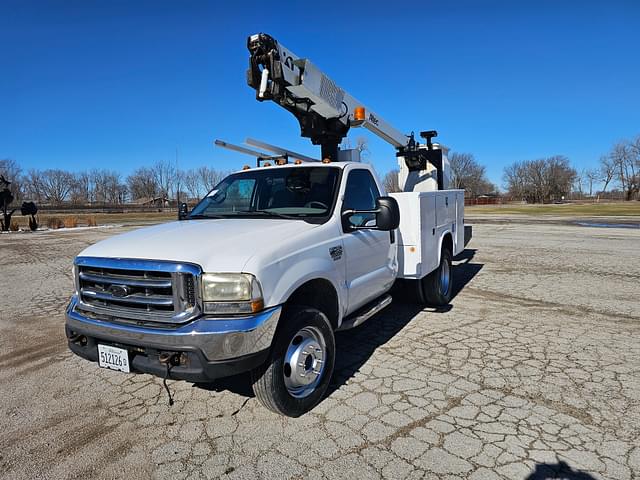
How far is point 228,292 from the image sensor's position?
103 inches

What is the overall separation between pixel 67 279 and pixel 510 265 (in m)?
10.5

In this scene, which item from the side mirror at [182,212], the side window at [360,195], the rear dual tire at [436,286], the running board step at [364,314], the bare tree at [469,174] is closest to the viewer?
the running board step at [364,314]

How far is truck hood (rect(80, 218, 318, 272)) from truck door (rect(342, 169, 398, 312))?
0.62 metres

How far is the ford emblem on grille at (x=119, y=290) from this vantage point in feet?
9.25

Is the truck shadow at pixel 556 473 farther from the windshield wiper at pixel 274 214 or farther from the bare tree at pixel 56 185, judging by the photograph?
the bare tree at pixel 56 185

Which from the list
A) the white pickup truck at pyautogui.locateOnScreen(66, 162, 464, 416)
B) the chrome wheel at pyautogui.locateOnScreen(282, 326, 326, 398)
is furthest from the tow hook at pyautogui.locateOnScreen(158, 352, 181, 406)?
the chrome wheel at pyautogui.locateOnScreen(282, 326, 326, 398)

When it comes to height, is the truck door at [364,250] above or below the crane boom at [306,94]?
below

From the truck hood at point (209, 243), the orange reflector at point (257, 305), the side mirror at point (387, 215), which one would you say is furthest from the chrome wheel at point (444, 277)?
the orange reflector at point (257, 305)

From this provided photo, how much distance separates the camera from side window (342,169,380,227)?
13.1 ft

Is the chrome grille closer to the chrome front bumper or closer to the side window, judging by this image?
the chrome front bumper

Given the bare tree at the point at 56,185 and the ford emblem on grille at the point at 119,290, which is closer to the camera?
the ford emblem on grille at the point at 119,290

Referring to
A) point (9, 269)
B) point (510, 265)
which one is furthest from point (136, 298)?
point (9, 269)

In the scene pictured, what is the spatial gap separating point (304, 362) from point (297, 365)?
0.10 meters

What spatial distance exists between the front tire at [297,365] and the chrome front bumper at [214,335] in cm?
22
